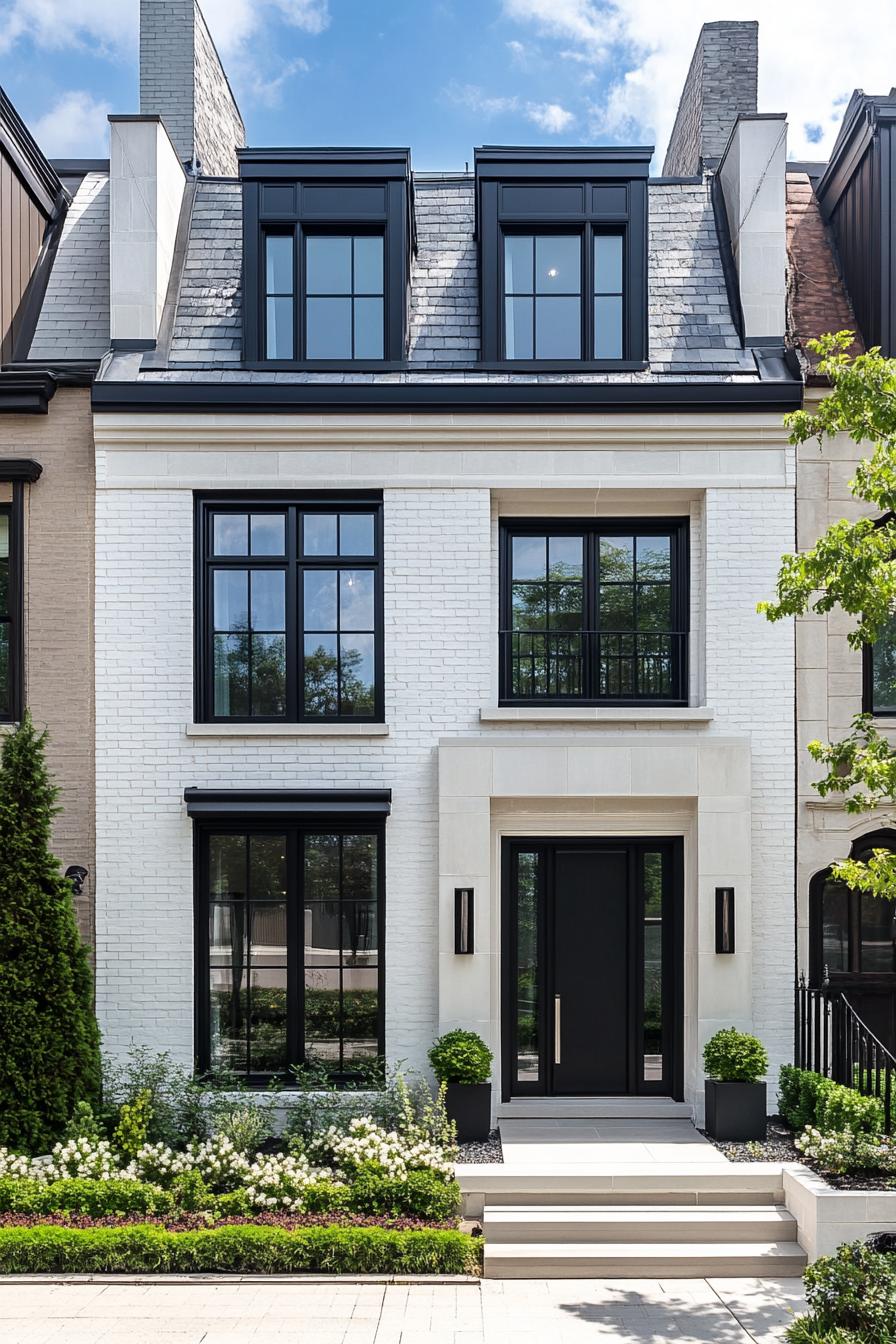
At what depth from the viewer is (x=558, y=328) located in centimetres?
1106

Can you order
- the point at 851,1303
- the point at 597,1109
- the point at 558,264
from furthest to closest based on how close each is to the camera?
the point at 558,264 → the point at 597,1109 → the point at 851,1303

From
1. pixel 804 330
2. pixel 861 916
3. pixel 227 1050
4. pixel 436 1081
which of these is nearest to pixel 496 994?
pixel 436 1081

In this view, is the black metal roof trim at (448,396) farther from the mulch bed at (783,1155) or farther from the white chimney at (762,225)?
the mulch bed at (783,1155)

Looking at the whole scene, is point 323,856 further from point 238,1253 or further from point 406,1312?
point 406,1312

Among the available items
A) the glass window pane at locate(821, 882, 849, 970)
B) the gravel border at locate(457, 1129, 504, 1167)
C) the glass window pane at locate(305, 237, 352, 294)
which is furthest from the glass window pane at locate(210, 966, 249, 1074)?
the glass window pane at locate(305, 237, 352, 294)

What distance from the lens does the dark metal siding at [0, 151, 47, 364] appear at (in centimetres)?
1116

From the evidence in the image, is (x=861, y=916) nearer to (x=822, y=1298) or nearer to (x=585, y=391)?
(x=822, y=1298)

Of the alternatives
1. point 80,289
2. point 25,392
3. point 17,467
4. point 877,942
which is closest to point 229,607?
point 17,467

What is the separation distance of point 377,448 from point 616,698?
3575 mm

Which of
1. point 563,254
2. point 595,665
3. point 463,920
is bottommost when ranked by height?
point 463,920

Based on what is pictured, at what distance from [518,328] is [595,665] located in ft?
12.1

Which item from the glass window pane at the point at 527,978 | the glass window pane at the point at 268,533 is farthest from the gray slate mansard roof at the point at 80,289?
the glass window pane at the point at 527,978

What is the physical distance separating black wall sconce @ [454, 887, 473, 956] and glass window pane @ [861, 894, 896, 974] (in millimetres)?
4128

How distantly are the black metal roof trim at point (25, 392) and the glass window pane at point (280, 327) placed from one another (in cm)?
225
